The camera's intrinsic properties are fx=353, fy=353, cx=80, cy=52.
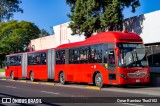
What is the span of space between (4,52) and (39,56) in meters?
43.4

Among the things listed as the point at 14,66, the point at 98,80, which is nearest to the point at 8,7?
the point at 14,66

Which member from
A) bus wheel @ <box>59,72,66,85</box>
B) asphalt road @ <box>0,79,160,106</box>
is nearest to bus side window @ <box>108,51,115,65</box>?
asphalt road @ <box>0,79,160,106</box>

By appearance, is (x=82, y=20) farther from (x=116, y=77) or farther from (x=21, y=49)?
(x=21, y=49)

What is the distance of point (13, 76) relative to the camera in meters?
37.3

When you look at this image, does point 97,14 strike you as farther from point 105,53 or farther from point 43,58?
point 105,53

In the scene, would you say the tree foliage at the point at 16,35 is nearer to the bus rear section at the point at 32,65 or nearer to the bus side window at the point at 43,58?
the bus rear section at the point at 32,65

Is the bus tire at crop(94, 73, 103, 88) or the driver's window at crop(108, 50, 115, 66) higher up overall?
the driver's window at crop(108, 50, 115, 66)

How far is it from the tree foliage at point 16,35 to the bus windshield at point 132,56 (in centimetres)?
5474

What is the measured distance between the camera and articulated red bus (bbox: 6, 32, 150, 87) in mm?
20578

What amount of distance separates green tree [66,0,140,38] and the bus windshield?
27.9 feet

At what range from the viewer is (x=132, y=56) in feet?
68.2

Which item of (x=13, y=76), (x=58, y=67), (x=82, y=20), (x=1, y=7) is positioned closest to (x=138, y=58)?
(x=58, y=67)

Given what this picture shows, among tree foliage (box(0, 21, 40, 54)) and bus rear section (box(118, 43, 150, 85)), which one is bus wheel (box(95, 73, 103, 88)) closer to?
bus rear section (box(118, 43, 150, 85))

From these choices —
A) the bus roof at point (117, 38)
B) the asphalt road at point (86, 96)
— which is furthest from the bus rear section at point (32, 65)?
the asphalt road at point (86, 96)
